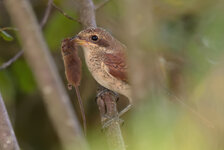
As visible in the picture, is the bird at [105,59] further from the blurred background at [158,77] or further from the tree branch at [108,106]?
the blurred background at [158,77]

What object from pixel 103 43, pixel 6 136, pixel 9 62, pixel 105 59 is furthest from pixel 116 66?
pixel 6 136

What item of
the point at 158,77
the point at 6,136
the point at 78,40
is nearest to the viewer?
the point at 158,77

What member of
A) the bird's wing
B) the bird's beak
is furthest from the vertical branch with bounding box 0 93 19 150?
the bird's wing

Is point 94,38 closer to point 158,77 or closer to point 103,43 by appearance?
point 103,43

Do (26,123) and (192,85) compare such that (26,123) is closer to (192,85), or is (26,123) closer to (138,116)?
(192,85)

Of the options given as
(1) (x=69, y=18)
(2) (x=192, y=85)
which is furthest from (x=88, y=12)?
(2) (x=192, y=85)

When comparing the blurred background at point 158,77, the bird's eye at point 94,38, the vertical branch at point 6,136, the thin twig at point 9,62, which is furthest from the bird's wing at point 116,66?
the vertical branch at point 6,136

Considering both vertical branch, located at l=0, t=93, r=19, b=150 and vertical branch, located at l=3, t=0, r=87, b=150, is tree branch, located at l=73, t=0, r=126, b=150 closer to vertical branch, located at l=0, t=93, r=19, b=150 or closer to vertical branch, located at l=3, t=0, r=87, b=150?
vertical branch, located at l=0, t=93, r=19, b=150
